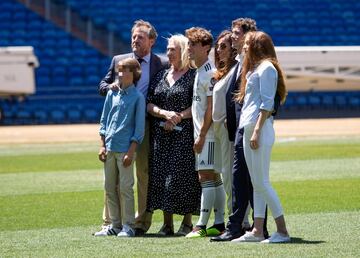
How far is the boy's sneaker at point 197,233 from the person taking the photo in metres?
10.7

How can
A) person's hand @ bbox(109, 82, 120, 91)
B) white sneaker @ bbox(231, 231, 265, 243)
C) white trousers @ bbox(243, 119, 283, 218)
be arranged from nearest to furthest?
white trousers @ bbox(243, 119, 283, 218), white sneaker @ bbox(231, 231, 265, 243), person's hand @ bbox(109, 82, 120, 91)

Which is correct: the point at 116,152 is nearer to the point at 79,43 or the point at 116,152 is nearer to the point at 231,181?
the point at 231,181

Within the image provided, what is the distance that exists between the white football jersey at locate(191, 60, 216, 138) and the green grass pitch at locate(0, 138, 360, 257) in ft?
3.95

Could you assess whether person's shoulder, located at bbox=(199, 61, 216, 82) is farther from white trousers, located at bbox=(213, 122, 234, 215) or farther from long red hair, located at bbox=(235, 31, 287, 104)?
long red hair, located at bbox=(235, 31, 287, 104)

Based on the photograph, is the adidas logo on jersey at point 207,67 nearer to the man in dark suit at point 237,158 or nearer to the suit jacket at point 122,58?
the man in dark suit at point 237,158

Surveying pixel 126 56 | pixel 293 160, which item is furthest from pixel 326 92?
pixel 126 56

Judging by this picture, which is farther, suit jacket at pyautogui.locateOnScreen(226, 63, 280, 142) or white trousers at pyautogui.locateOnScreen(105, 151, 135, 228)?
white trousers at pyautogui.locateOnScreen(105, 151, 135, 228)

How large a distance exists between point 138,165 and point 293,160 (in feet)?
30.1

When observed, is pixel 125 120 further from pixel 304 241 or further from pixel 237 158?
pixel 304 241

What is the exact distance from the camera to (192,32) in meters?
11.0

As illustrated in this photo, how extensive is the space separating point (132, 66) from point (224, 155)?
137 cm

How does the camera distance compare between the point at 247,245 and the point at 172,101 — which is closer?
the point at 247,245

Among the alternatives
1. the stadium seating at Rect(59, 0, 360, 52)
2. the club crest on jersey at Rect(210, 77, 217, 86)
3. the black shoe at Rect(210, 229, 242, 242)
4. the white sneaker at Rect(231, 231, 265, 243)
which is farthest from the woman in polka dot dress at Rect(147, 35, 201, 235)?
the stadium seating at Rect(59, 0, 360, 52)

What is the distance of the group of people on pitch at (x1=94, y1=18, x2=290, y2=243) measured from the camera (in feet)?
34.6
